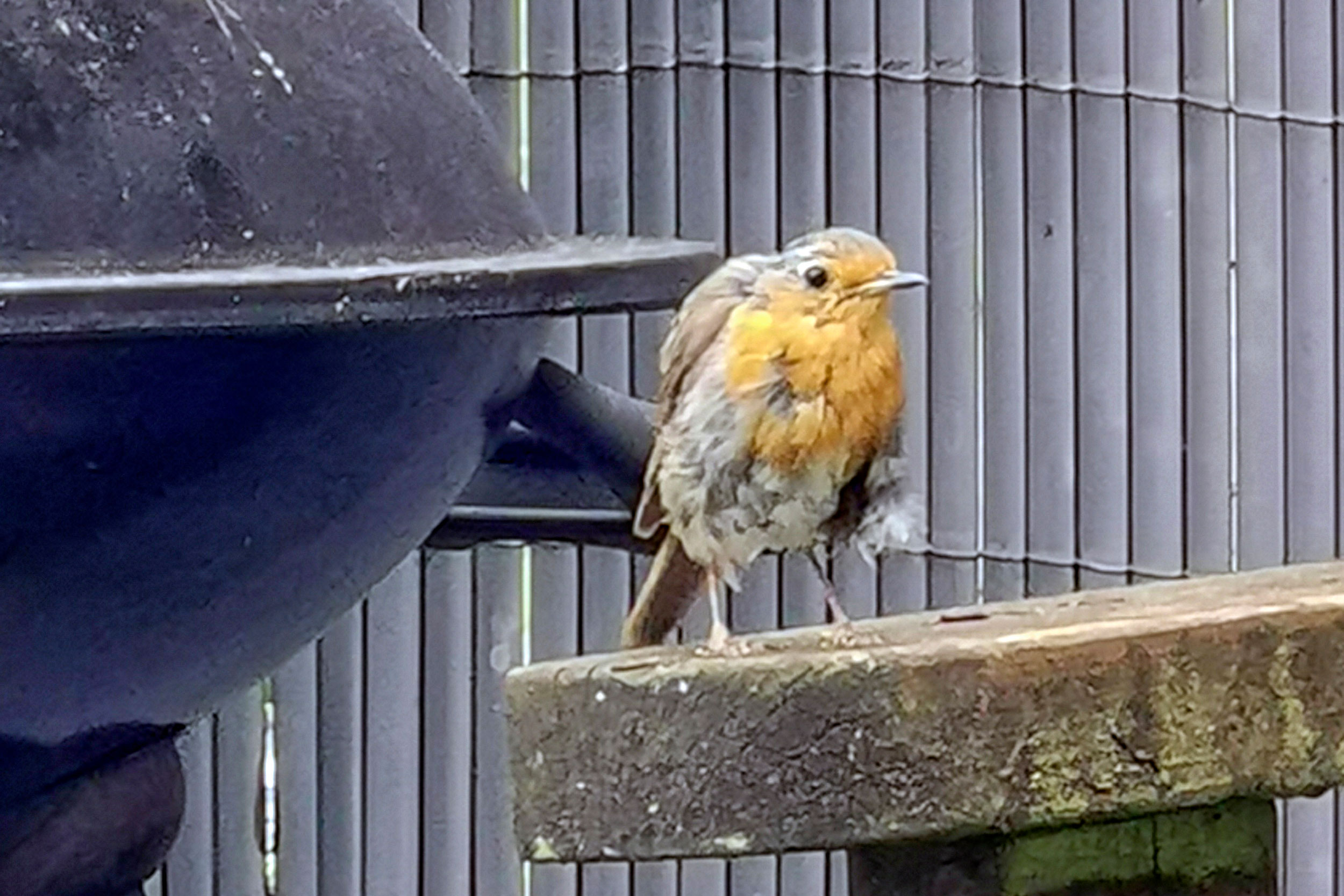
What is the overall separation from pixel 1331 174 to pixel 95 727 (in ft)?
9.07

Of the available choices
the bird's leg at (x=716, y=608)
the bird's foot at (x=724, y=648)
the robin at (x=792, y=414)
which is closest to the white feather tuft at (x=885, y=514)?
the robin at (x=792, y=414)

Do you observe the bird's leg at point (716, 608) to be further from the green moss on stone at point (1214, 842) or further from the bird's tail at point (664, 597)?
the green moss on stone at point (1214, 842)

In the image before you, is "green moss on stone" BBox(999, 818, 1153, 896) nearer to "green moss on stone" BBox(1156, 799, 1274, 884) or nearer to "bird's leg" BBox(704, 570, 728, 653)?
"green moss on stone" BBox(1156, 799, 1274, 884)

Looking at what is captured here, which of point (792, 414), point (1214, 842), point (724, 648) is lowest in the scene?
point (1214, 842)

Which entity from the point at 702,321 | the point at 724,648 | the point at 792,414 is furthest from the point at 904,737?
the point at 702,321

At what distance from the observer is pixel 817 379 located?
1821 mm

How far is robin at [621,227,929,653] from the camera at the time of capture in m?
1.81

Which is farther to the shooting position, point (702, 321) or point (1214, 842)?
point (702, 321)

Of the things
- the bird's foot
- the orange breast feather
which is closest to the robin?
the orange breast feather

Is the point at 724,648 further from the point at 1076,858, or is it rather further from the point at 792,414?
the point at 792,414

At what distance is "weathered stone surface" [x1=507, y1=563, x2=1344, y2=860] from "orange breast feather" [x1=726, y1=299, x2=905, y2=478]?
543 mm

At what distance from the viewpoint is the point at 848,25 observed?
3271 millimetres

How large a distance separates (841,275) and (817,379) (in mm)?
88

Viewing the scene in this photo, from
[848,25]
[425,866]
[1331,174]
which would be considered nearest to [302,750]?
[425,866]
